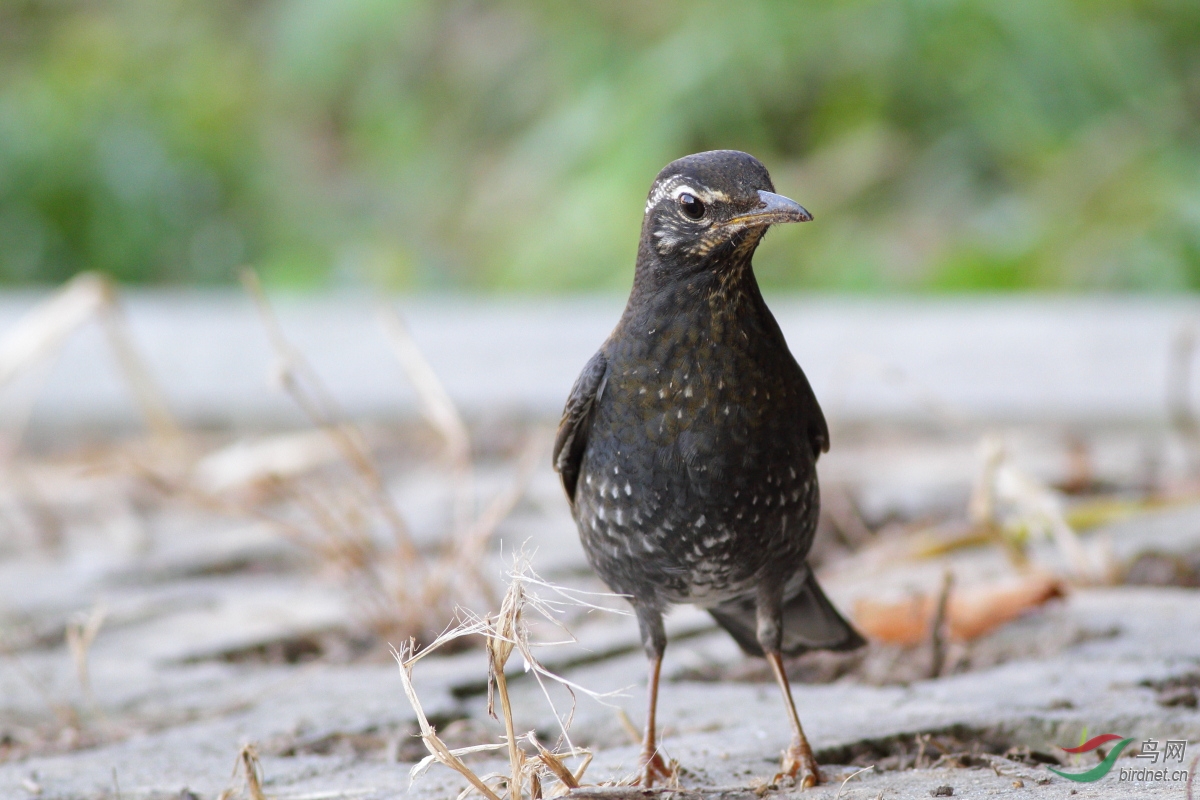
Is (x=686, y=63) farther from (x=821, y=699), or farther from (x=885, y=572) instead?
(x=821, y=699)

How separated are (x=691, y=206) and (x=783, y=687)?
90 cm

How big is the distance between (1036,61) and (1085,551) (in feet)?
15.5

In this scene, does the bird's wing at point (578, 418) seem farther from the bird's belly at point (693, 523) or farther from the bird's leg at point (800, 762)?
the bird's leg at point (800, 762)

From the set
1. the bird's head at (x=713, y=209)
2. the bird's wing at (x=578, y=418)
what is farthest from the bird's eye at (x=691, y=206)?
the bird's wing at (x=578, y=418)

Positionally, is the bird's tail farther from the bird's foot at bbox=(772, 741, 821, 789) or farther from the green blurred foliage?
the green blurred foliage

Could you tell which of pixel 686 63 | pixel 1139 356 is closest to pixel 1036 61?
pixel 686 63

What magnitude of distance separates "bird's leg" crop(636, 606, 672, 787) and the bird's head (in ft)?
2.31

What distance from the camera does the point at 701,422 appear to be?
2.46 meters

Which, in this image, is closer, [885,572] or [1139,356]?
[885,572]

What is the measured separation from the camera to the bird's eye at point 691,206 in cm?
247


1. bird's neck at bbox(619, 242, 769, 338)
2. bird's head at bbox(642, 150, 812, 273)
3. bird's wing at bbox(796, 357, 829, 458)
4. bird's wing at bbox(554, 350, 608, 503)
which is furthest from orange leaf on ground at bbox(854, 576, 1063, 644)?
bird's head at bbox(642, 150, 812, 273)

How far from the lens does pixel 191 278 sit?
29.3 ft

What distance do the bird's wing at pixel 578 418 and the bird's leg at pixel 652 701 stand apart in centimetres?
31

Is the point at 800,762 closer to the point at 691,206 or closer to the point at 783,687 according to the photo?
the point at 783,687
